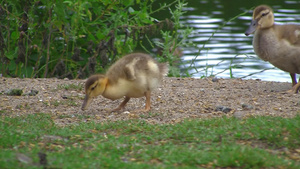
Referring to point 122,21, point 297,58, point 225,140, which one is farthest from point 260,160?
point 122,21

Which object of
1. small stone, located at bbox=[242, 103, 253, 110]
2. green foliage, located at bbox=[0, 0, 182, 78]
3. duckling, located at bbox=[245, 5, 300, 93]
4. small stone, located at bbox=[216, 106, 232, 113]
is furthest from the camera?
green foliage, located at bbox=[0, 0, 182, 78]

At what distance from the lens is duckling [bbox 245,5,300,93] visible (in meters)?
8.70

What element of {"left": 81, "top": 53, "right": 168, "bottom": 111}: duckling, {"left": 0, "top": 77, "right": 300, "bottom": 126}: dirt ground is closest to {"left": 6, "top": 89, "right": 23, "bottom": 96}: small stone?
{"left": 0, "top": 77, "right": 300, "bottom": 126}: dirt ground

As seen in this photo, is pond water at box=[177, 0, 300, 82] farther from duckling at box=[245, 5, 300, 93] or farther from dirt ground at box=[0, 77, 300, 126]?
duckling at box=[245, 5, 300, 93]

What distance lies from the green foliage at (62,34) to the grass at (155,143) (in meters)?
2.79

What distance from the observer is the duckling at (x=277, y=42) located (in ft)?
28.5

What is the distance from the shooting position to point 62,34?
10.1 m

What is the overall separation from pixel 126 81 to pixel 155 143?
5.31 feet

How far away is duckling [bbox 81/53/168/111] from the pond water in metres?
4.47

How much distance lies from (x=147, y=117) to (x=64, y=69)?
3.43 meters

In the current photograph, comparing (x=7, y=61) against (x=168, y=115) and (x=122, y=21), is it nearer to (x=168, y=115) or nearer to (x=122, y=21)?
(x=122, y=21)

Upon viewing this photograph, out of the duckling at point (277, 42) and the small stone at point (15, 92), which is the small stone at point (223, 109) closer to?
the duckling at point (277, 42)

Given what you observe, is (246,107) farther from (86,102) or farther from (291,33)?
(86,102)

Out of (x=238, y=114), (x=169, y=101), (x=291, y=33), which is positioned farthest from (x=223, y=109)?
(x=291, y=33)
